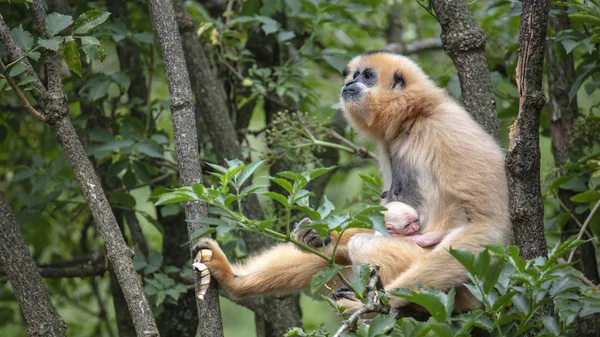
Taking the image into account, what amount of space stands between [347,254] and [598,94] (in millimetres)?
4274

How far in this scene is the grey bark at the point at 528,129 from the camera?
3725mm

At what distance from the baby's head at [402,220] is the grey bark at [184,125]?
4.10 feet

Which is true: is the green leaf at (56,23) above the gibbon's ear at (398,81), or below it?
above


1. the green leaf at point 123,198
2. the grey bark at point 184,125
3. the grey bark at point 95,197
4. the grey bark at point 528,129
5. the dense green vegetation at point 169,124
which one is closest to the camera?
the grey bark at point 528,129

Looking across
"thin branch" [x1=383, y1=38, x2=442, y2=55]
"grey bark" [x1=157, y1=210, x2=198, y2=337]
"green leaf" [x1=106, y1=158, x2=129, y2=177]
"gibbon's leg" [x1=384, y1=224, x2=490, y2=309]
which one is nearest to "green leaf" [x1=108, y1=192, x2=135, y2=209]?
"green leaf" [x1=106, y1=158, x2=129, y2=177]

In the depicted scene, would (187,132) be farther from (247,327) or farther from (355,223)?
(247,327)

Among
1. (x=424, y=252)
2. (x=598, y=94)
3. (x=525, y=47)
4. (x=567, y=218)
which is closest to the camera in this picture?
(x=525, y=47)

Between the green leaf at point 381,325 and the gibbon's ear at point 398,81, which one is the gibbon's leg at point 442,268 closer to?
the green leaf at point 381,325

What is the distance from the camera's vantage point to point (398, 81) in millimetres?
5500

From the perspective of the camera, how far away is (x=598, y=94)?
795 cm

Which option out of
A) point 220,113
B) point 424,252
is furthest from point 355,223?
point 220,113

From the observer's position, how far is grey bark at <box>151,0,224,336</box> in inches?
161

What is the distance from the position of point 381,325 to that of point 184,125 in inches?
68.2

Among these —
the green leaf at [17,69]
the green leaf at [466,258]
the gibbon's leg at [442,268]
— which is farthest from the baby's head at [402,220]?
the green leaf at [17,69]
